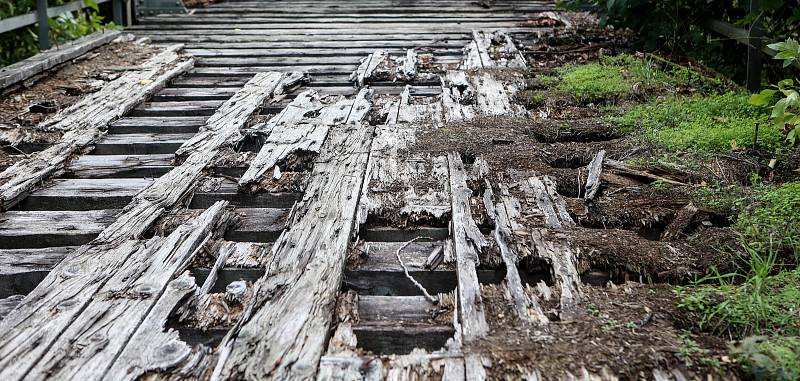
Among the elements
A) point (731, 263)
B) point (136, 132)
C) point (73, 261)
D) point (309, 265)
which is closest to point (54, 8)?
point (136, 132)

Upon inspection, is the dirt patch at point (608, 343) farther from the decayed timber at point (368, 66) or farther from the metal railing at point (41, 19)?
the metal railing at point (41, 19)

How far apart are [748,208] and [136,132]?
2.88m

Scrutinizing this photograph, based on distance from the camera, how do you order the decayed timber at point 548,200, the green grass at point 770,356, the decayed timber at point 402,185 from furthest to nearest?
the decayed timber at point 402,185, the decayed timber at point 548,200, the green grass at point 770,356

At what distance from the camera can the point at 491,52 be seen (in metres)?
6.01

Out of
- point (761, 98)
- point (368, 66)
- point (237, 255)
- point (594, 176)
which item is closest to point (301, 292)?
point (237, 255)

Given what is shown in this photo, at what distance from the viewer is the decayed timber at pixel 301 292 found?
1.71 metres

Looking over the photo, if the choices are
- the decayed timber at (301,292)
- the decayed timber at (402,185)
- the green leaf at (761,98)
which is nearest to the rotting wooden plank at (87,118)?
the decayed timber at (301,292)

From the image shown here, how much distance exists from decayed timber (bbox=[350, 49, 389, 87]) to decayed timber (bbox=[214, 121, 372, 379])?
202cm

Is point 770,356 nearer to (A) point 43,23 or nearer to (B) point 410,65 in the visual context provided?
(B) point 410,65

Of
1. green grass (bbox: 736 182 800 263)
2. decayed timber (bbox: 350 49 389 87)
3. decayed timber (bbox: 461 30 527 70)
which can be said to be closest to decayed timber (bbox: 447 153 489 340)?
green grass (bbox: 736 182 800 263)

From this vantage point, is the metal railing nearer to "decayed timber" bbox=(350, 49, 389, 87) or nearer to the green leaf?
"decayed timber" bbox=(350, 49, 389, 87)

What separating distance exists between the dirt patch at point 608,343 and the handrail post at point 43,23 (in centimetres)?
479

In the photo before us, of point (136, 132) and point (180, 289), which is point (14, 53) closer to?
point (136, 132)

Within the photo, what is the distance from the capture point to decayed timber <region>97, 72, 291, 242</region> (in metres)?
2.56
